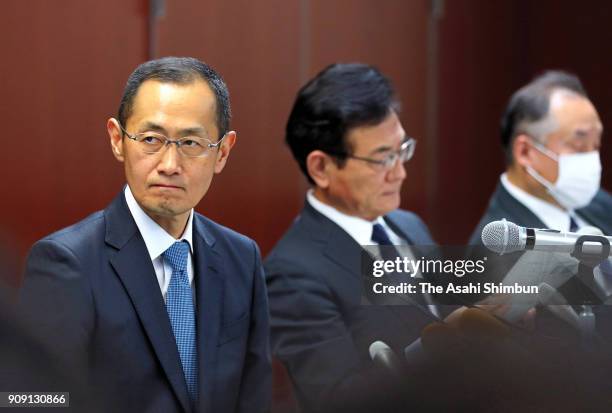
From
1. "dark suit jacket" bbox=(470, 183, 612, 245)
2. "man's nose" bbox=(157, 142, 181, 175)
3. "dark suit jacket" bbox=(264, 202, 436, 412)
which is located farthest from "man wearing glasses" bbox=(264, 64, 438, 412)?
"man's nose" bbox=(157, 142, 181, 175)

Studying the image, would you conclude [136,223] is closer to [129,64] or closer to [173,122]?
[173,122]

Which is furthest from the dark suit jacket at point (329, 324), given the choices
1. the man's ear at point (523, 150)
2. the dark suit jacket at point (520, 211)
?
the man's ear at point (523, 150)

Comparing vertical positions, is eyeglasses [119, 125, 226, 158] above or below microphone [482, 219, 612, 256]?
above

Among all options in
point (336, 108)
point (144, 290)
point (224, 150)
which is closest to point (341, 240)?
point (336, 108)

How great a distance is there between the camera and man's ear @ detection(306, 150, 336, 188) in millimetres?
1989

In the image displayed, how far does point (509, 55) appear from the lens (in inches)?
93.6

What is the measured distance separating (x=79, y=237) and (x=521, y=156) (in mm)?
1103

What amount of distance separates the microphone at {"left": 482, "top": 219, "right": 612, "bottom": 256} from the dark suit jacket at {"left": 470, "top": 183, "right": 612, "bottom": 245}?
1.28 feet

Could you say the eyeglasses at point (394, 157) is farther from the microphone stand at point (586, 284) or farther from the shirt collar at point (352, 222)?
the microphone stand at point (586, 284)

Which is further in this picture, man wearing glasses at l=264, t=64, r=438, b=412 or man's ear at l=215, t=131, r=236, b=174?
man wearing glasses at l=264, t=64, r=438, b=412

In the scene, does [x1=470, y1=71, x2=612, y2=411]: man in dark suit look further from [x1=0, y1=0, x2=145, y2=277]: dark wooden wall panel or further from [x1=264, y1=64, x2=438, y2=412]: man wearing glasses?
[x1=0, y1=0, x2=145, y2=277]: dark wooden wall panel

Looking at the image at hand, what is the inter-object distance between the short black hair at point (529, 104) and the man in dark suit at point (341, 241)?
388mm

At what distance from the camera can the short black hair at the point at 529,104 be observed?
2.31 m

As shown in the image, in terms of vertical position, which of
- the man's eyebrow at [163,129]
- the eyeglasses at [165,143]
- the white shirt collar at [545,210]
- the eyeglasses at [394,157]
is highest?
the man's eyebrow at [163,129]
